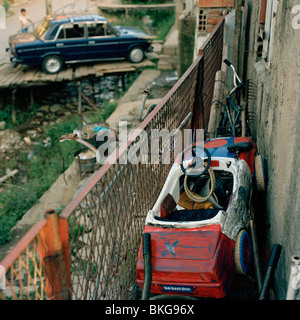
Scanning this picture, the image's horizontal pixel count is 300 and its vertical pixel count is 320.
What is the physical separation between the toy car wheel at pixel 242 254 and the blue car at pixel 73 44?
1113 cm

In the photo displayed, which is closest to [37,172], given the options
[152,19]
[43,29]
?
Answer: [43,29]

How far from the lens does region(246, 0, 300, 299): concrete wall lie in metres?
3.18

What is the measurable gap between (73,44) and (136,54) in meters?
2.14

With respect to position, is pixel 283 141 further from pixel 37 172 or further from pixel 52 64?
pixel 52 64

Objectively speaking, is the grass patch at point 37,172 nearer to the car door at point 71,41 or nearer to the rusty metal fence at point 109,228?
the car door at point 71,41

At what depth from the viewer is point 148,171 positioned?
159 inches

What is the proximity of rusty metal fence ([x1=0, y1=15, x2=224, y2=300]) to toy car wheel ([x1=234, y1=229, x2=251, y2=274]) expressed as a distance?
902mm

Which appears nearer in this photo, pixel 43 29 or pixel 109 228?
pixel 109 228

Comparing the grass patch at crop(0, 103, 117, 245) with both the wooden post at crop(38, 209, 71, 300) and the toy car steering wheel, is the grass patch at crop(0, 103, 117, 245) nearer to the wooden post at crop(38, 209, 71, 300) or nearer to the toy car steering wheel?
the toy car steering wheel

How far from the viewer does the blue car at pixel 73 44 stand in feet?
43.3

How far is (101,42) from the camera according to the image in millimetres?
13773

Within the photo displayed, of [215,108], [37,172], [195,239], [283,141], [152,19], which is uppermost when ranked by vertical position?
[152,19]
